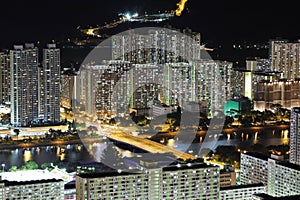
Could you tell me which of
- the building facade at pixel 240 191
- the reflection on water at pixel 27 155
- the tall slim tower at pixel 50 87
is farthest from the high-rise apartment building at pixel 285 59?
the building facade at pixel 240 191

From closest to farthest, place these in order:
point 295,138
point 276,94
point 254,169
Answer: point 254,169 < point 295,138 < point 276,94

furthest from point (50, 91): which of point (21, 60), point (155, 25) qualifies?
point (155, 25)

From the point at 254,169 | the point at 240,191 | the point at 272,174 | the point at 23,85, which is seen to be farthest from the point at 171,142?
the point at 240,191

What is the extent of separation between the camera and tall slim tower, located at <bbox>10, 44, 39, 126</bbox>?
11.3 meters

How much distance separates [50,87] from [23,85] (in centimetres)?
37

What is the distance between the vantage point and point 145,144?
10211mm

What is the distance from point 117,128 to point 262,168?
401cm

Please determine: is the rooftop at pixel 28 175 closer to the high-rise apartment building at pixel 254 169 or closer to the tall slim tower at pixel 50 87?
the high-rise apartment building at pixel 254 169

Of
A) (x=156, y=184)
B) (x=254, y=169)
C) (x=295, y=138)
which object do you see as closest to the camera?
(x=156, y=184)

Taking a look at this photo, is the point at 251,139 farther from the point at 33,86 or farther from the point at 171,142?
the point at 33,86

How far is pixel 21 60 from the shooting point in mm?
11352

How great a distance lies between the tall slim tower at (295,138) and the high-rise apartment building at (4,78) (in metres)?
4.62

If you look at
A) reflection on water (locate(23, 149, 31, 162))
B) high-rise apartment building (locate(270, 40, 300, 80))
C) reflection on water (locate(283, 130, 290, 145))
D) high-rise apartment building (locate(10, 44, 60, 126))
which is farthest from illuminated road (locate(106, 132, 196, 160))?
high-rise apartment building (locate(270, 40, 300, 80))

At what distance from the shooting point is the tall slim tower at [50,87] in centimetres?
1152
